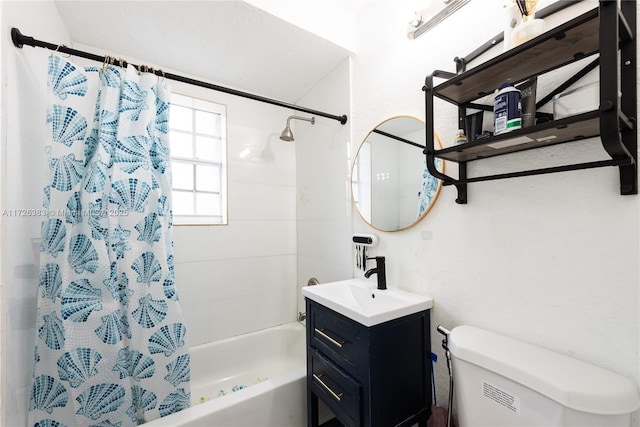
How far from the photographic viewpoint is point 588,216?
78cm

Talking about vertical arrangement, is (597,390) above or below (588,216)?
below

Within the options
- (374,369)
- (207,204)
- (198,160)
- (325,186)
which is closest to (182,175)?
(198,160)

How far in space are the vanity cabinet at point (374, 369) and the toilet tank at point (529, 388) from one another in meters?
0.22

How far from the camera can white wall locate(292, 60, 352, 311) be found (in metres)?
1.79

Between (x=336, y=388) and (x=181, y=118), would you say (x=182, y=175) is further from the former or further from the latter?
(x=336, y=388)

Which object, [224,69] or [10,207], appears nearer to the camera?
[10,207]

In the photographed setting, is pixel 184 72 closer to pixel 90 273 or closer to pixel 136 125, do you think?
pixel 136 125

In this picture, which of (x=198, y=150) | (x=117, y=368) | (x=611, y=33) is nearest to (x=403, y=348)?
(x=611, y=33)

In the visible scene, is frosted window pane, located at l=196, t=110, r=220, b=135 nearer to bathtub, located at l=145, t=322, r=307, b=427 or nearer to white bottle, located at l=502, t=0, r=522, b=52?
bathtub, located at l=145, t=322, r=307, b=427

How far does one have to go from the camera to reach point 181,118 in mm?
2008

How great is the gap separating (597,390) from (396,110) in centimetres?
128

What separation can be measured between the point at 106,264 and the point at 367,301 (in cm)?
122

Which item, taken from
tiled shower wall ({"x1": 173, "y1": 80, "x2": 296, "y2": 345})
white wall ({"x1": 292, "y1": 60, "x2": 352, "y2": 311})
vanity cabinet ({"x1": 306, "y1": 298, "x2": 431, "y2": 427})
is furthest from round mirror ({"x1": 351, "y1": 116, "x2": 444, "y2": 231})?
tiled shower wall ({"x1": 173, "y1": 80, "x2": 296, "y2": 345})

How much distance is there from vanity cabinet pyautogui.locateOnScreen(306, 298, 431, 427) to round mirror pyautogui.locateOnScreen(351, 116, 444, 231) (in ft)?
1.67
